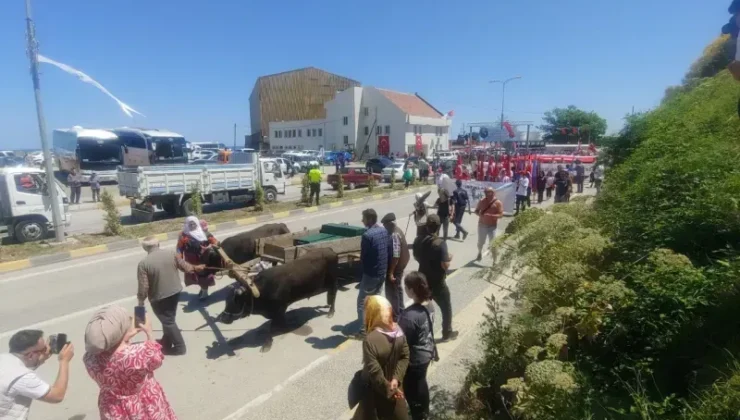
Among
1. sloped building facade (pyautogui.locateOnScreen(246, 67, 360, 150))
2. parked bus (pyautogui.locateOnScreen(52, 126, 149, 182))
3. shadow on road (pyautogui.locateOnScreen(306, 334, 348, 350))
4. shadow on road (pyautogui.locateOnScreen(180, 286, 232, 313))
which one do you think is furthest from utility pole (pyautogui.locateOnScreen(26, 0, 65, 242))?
sloped building facade (pyautogui.locateOnScreen(246, 67, 360, 150))

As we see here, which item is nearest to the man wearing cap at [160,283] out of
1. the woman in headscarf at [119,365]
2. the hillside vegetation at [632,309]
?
the woman in headscarf at [119,365]

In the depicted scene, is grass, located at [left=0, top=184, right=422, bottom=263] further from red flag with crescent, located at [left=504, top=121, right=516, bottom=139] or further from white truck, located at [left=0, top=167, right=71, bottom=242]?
red flag with crescent, located at [left=504, top=121, right=516, bottom=139]

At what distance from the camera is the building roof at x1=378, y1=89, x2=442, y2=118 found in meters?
57.8

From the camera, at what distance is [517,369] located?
3.48 meters

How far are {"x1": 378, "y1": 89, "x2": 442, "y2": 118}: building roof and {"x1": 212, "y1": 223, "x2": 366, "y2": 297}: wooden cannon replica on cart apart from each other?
4928 centimetres

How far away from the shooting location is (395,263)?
5660 mm

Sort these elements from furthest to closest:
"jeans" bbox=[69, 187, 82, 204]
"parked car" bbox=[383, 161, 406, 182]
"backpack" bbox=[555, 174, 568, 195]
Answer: "parked car" bbox=[383, 161, 406, 182] < "jeans" bbox=[69, 187, 82, 204] < "backpack" bbox=[555, 174, 568, 195]

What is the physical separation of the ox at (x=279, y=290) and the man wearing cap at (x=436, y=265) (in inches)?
65.2

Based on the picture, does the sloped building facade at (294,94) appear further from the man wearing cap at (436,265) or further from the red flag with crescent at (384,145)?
the man wearing cap at (436,265)

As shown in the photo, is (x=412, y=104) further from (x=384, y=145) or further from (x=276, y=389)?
(x=276, y=389)

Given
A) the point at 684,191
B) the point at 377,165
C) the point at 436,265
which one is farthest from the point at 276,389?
the point at 377,165

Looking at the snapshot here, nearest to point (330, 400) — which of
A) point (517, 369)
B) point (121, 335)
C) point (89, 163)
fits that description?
point (517, 369)

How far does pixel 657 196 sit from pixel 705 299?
2.40 m

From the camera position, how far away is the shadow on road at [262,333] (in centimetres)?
566
